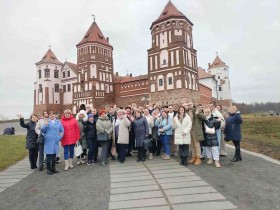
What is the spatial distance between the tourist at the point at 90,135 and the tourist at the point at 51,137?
884 mm

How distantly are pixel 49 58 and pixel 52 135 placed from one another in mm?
48286

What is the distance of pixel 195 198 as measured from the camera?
4441 millimetres

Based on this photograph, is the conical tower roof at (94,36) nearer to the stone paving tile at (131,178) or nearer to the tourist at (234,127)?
the tourist at (234,127)

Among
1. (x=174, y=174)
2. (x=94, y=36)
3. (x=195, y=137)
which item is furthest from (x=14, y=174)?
(x=94, y=36)

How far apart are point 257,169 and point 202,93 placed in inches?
1716

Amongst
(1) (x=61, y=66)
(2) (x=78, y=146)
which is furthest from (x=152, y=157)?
(1) (x=61, y=66)

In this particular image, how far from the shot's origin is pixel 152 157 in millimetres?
8695

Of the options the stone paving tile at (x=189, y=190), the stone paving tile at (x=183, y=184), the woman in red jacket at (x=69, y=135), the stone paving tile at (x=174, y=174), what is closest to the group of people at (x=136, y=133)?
the woman in red jacket at (x=69, y=135)

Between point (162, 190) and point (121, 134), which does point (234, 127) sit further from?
point (162, 190)

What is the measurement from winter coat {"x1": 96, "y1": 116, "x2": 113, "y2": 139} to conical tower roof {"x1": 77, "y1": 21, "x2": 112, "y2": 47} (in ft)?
135

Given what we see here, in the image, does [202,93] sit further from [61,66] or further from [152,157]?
[152,157]

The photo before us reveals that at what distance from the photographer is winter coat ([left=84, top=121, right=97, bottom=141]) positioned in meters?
8.22

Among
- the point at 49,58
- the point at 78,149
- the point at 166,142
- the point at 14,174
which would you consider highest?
the point at 49,58

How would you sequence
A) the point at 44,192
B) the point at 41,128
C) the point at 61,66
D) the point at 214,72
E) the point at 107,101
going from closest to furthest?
the point at 44,192 → the point at 41,128 → the point at 107,101 → the point at 61,66 → the point at 214,72
